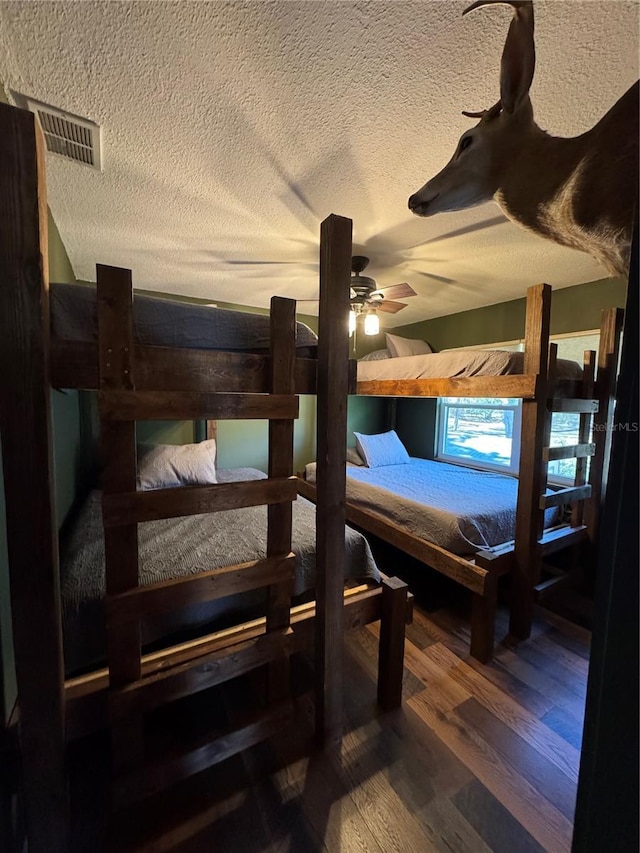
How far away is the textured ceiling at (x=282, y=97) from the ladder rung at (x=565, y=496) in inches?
62.7

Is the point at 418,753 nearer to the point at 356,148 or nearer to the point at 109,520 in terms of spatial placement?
the point at 109,520

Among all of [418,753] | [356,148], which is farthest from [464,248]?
[418,753]

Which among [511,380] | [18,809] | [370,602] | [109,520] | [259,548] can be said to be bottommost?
[18,809]

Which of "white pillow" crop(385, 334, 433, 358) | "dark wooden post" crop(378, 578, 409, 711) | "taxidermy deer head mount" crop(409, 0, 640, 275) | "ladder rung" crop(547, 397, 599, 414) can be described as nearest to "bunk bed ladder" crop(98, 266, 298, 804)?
"dark wooden post" crop(378, 578, 409, 711)

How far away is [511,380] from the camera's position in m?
1.85

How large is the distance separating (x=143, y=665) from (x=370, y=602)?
94cm

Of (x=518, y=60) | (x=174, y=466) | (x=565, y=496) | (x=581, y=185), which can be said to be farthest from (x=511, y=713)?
(x=174, y=466)

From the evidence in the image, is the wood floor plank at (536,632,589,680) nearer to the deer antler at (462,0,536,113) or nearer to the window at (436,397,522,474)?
the window at (436,397,522,474)

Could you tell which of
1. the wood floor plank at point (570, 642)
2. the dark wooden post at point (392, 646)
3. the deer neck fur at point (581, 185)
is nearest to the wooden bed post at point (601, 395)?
the wood floor plank at point (570, 642)

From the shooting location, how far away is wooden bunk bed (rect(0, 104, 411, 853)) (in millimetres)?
810

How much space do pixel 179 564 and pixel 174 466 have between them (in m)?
1.30

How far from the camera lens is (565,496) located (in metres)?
2.17

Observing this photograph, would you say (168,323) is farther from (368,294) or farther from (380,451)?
(380,451)

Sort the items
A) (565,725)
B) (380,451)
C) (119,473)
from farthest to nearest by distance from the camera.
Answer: (380,451) → (565,725) → (119,473)
